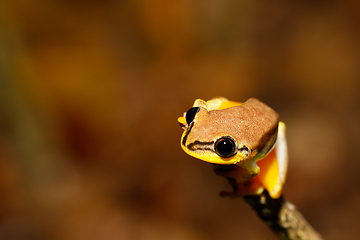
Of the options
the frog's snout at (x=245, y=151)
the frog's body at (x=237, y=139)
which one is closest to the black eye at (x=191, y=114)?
the frog's body at (x=237, y=139)

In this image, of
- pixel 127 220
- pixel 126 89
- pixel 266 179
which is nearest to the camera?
pixel 266 179

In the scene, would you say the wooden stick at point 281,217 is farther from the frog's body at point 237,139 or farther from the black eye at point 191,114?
the black eye at point 191,114

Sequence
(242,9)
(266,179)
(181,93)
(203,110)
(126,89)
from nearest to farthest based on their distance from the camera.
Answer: (203,110) → (266,179) → (181,93) → (126,89) → (242,9)

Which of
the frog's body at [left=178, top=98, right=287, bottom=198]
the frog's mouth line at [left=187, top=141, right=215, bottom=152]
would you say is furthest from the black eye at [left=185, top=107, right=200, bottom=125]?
the frog's mouth line at [left=187, top=141, right=215, bottom=152]

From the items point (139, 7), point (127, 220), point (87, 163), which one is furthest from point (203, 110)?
point (139, 7)

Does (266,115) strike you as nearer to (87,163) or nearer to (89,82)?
(87,163)

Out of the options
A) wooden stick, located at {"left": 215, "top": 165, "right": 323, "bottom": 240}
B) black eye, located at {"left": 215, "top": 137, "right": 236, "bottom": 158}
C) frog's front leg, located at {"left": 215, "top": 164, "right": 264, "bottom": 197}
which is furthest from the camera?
wooden stick, located at {"left": 215, "top": 165, "right": 323, "bottom": 240}

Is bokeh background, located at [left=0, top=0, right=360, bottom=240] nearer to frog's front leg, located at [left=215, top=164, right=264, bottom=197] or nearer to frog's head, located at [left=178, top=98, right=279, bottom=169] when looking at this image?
frog's front leg, located at [left=215, top=164, right=264, bottom=197]
